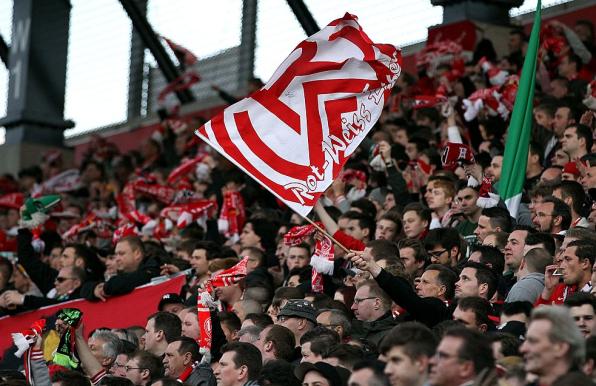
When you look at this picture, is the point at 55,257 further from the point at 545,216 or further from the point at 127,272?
the point at 545,216

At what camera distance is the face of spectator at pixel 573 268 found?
7.71 meters

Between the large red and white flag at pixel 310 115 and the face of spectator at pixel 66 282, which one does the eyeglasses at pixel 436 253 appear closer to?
the large red and white flag at pixel 310 115

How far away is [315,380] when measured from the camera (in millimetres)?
6695

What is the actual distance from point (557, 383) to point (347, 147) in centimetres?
418

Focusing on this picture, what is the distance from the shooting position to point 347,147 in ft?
29.5

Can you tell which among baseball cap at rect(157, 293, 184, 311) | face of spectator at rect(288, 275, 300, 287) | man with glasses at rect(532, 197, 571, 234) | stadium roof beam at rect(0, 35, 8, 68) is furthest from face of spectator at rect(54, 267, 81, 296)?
stadium roof beam at rect(0, 35, 8, 68)

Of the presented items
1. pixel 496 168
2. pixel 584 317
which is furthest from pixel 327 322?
pixel 496 168

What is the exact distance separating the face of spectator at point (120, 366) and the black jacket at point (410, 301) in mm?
2018

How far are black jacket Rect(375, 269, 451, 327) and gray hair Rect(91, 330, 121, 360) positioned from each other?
8.09 feet

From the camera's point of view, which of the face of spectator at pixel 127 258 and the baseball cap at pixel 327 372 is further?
the face of spectator at pixel 127 258

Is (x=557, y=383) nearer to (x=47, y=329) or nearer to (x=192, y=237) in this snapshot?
(x=47, y=329)

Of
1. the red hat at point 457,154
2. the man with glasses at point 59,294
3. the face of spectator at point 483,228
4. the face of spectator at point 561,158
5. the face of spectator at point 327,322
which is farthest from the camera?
the man with glasses at point 59,294

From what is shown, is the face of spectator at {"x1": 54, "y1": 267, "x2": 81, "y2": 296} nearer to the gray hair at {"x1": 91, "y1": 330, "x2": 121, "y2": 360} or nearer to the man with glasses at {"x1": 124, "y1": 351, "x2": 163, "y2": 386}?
the gray hair at {"x1": 91, "y1": 330, "x2": 121, "y2": 360}

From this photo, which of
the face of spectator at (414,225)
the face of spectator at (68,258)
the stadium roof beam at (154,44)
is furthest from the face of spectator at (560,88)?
the stadium roof beam at (154,44)
